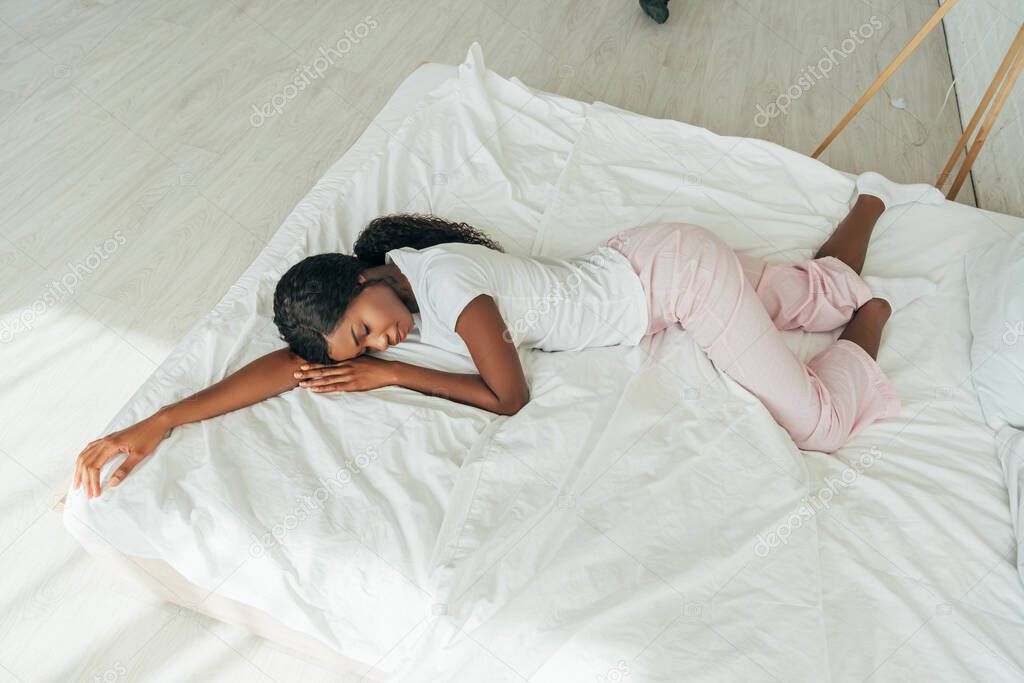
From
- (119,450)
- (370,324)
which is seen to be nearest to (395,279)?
(370,324)

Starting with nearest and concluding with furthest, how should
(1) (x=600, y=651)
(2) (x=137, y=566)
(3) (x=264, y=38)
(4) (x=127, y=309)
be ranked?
(1) (x=600, y=651), (2) (x=137, y=566), (4) (x=127, y=309), (3) (x=264, y=38)

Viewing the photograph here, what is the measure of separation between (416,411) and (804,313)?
88 cm

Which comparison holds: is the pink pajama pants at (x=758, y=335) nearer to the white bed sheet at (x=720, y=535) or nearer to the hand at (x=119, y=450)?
the white bed sheet at (x=720, y=535)

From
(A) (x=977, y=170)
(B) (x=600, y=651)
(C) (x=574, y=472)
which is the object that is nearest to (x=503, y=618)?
(B) (x=600, y=651)

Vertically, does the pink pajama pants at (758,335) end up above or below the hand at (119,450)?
above

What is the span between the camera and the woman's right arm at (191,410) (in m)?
1.29

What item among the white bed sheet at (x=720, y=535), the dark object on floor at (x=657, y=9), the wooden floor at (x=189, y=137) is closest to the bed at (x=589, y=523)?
the white bed sheet at (x=720, y=535)

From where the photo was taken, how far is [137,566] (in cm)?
134

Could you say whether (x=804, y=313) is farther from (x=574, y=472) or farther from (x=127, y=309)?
(x=127, y=309)

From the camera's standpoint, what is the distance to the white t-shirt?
4.68ft

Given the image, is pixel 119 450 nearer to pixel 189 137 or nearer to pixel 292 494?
pixel 292 494

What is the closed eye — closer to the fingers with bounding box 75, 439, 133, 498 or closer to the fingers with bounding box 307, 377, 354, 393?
the fingers with bounding box 307, 377, 354, 393

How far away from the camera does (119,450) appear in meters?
1.30

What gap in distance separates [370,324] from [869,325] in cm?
106
